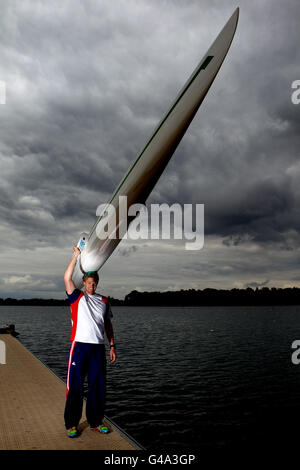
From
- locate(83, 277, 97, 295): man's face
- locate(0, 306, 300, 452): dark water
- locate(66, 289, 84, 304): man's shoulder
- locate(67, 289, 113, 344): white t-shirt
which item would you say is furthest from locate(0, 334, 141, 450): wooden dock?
locate(0, 306, 300, 452): dark water

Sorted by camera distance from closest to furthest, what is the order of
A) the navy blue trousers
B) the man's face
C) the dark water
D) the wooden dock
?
the wooden dock, the navy blue trousers, the man's face, the dark water

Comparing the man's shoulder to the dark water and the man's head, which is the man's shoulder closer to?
the man's head

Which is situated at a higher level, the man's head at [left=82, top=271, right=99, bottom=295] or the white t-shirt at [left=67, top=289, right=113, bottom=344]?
the man's head at [left=82, top=271, right=99, bottom=295]

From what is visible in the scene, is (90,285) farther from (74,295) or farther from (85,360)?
(85,360)

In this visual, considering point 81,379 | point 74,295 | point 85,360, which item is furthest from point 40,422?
point 74,295

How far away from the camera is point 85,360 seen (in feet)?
17.3

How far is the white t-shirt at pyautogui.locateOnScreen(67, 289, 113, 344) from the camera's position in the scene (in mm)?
5281

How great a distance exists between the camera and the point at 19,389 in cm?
880

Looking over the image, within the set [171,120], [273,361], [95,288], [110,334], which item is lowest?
[273,361]

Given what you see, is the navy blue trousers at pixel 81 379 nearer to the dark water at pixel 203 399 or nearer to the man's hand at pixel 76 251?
the man's hand at pixel 76 251
